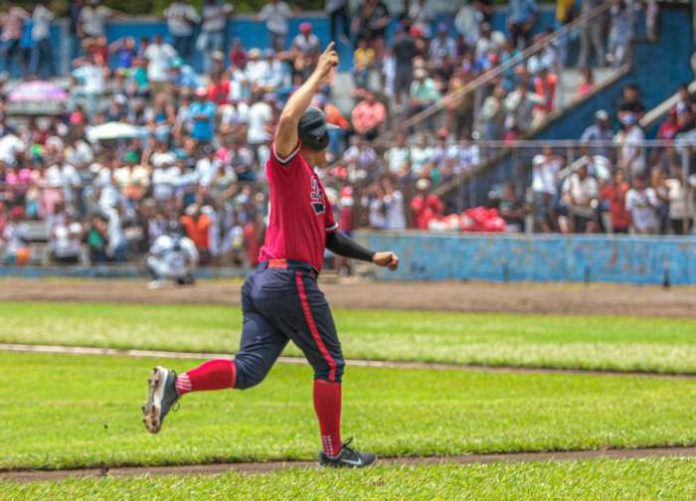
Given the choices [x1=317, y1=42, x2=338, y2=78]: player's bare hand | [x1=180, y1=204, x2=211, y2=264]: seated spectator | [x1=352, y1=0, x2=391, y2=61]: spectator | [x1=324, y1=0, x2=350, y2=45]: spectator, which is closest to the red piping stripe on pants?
[x1=317, y1=42, x2=338, y2=78]: player's bare hand

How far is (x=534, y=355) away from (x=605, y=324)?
366cm

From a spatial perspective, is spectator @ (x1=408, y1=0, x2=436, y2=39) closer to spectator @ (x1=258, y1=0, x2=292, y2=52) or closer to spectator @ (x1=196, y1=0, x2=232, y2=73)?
spectator @ (x1=258, y1=0, x2=292, y2=52)

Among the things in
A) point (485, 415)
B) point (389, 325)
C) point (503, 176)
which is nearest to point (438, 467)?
point (485, 415)

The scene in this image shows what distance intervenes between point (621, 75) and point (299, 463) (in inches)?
757

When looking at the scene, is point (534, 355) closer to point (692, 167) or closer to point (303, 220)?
point (303, 220)

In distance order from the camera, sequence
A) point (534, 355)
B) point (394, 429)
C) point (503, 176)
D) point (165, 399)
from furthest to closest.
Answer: point (503, 176) → point (534, 355) → point (394, 429) → point (165, 399)

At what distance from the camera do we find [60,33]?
3812cm

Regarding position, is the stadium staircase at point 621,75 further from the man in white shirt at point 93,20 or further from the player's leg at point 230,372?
the player's leg at point 230,372

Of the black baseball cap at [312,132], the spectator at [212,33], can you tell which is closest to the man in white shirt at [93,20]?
the spectator at [212,33]

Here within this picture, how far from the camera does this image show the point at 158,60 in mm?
33781

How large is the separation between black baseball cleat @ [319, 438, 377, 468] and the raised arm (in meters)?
1.65

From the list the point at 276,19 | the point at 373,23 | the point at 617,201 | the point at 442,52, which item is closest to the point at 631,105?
the point at 617,201

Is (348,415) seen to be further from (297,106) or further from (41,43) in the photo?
(41,43)

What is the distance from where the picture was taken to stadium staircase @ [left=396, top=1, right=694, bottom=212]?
1048 inches
